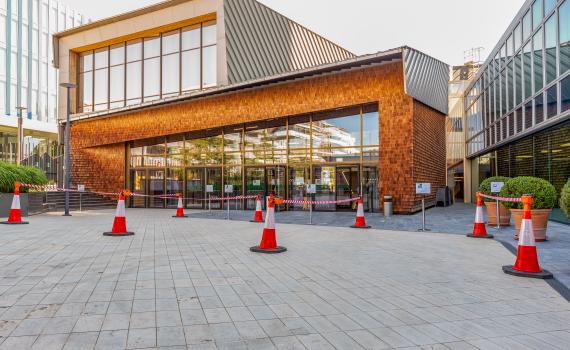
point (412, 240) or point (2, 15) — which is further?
point (2, 15)

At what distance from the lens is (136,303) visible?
4312 millimetres

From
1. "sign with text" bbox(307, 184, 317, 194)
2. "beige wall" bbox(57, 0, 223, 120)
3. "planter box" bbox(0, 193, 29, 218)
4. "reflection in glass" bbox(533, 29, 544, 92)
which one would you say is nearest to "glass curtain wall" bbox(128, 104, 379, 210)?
"sign with text" bbox(307, 184, 317, 194)

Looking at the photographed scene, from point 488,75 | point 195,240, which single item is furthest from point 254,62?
point 195,240

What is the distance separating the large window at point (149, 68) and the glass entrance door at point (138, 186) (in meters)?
4.30

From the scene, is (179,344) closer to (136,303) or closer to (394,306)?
(136,303)

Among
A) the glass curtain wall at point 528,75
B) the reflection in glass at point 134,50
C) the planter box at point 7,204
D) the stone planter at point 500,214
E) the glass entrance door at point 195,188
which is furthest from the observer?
the reflection in glass at point 134,50

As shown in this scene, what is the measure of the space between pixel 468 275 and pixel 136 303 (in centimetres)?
435

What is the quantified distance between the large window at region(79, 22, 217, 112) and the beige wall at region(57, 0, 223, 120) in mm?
729

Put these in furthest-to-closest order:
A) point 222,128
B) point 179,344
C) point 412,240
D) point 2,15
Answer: point 2,15 < point 222,128 < point 412,240 < point 179,344

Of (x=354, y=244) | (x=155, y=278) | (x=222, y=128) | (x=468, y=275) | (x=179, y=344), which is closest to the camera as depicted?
(x=179, y=344)

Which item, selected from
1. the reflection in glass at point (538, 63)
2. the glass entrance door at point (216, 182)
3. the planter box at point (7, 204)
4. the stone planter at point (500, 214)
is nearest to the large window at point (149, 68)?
the glass entrance door at point (216, 182)

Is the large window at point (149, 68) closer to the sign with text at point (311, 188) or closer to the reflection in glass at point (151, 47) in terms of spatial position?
the reflection in glass at point (151, 47)

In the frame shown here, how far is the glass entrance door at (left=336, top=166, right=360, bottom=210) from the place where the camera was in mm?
17938

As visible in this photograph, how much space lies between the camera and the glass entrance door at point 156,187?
23.6 m
